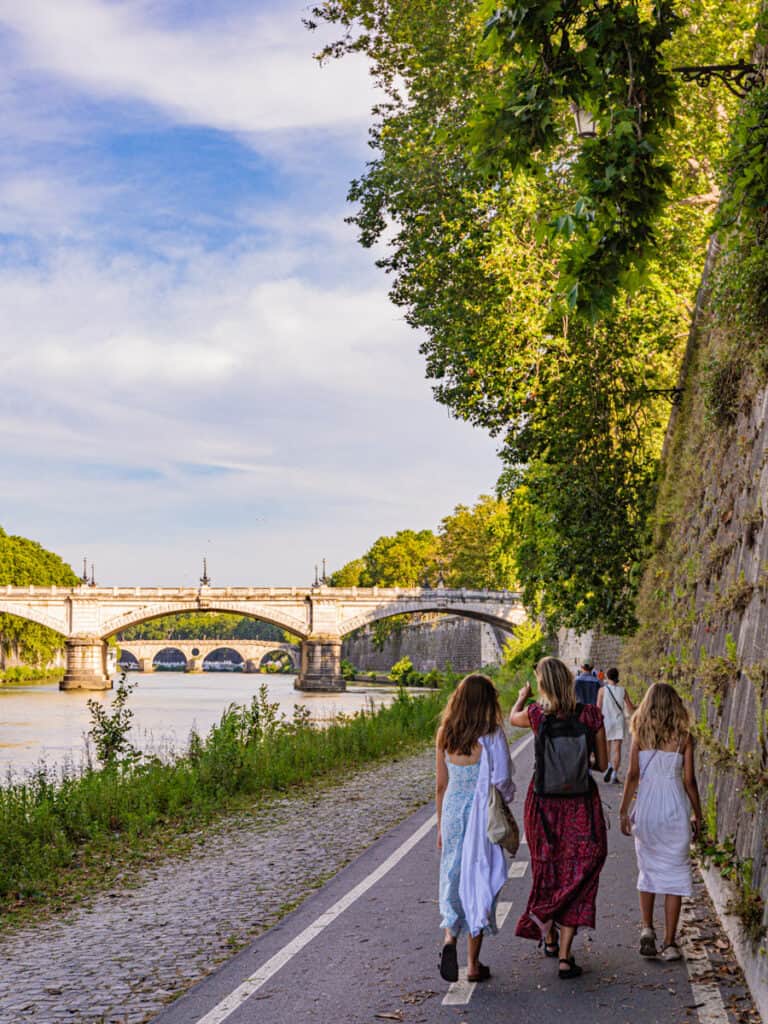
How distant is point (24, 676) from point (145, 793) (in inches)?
3028

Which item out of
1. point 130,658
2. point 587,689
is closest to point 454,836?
point 587,689

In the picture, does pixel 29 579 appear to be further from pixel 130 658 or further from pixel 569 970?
pixel 569 970

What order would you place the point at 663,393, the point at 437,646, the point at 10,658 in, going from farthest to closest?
the point at 437,646, the point at 10,658, the point at 663,393

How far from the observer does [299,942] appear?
6672 mm

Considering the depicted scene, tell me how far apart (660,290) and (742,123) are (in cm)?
1247

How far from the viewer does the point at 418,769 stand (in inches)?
679

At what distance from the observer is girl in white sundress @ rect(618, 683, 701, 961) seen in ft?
20.2

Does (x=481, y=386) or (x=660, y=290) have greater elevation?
(x=660, y=290)

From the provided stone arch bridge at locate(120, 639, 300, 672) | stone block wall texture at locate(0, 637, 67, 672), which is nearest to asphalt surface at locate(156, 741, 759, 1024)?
stone block wall texture at locate(0, 637, 67, 672)

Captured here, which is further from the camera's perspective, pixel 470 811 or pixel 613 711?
pixel 613 711

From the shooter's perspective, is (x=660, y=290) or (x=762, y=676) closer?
(x=762, y=676)

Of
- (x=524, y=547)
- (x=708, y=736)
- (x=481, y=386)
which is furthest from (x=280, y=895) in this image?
(x=524, y=547)

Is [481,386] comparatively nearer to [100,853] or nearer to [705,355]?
[705,355]

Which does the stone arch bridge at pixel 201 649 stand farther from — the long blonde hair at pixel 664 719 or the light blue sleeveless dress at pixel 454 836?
→ the light blue sleeveless dress at pixel 454 836
